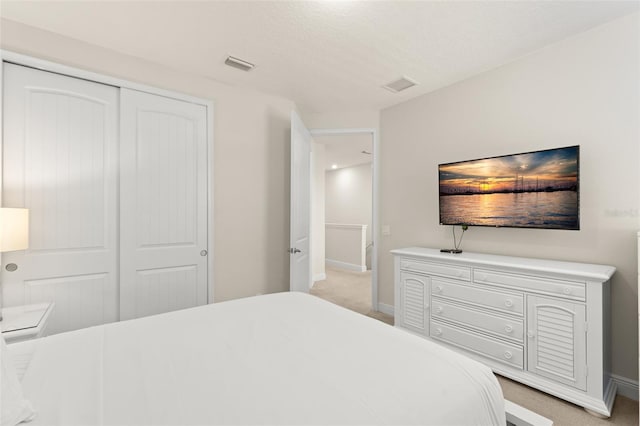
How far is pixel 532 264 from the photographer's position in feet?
7.26

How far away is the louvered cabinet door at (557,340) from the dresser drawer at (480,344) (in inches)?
3.5

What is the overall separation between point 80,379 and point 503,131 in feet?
10.7

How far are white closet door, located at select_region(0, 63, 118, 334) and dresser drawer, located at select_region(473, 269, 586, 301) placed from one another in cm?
301

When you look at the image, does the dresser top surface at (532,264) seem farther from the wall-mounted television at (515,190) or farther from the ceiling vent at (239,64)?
the ceiling vent at (239,64)

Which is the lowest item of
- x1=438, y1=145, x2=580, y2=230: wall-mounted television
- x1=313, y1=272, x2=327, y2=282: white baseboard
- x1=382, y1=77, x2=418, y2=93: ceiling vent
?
x1=313, y1=272, x2=327, y2=282: white baseboard

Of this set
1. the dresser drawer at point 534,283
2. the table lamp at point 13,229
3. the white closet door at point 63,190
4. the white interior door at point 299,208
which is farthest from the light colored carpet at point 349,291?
the table lamp at point 13,229

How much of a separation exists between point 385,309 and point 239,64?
3.15 meters

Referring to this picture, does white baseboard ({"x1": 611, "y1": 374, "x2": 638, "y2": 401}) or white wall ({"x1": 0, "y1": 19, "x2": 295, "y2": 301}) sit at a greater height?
white wall ({"x1": 0, "y1": 19, "x2": 295, "y2": 301})

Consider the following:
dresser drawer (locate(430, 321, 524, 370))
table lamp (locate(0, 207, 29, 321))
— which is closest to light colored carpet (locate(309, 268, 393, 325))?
dresser drawer (locate(430, 321, 524, 370))

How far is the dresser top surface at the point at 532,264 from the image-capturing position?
1921 mm

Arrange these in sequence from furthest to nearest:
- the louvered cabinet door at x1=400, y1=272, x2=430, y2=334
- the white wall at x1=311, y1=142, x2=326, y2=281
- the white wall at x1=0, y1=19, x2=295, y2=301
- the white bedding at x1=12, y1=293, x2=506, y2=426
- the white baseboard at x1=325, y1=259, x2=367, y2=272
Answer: the white baseboard at x1=325, y1=259, x2=367, y2=272, the white wall at x1=311, y1=142, x2=326, y2=281, the white wall at x1=0, y1=19, x2=295, y2=301, the louvered cabinet door at x1=400, y1=272, x2=430, y2=334, the white bedding at x1=12, y1=293, x2=506, y2=426

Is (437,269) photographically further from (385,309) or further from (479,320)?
(385,309)

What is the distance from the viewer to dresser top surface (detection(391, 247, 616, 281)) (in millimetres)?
1921

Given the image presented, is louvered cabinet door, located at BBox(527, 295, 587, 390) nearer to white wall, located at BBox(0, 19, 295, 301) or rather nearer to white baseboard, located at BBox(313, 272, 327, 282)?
white wall, located at BBox(0, 19, 295, 301)
